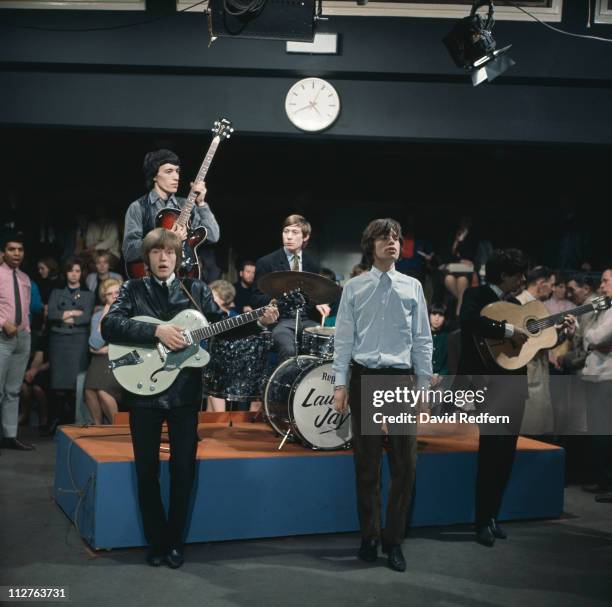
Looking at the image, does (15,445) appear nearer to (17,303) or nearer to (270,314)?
(17,303)

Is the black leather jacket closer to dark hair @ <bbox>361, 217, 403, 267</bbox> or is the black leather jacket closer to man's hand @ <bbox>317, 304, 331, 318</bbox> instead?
dark hair @ <bbox>361, 217, 403, 267</bbox>

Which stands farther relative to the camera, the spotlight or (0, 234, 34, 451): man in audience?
(0, 234, 34, 451): man in audience

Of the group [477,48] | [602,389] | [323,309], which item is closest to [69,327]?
[323,309]

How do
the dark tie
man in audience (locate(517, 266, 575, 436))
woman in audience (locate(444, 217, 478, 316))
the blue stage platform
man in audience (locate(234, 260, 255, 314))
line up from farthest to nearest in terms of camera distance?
1. woman in audience (locate(444, 217, 478, 316))
2. man in audience (locate(234, 260, 255, 314))
3. the dark tie
4. man in audience (locate(517, 266, 575, 436))
5. the blue stage platform

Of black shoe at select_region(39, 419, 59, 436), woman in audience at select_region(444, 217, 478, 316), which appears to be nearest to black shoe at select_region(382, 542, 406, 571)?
black shoe at select_region(39, 419, 59, 436)

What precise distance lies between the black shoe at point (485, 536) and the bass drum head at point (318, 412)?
2.96 ft

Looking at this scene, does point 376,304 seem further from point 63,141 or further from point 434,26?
point 63,141

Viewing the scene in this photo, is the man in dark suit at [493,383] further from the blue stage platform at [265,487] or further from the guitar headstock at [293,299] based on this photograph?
the guitar headstock at [293,299]

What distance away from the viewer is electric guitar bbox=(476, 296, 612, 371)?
15.8ft

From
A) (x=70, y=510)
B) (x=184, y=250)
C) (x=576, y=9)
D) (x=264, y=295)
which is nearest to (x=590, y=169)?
(x=576, y=9)

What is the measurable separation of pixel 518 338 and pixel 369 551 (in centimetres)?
144

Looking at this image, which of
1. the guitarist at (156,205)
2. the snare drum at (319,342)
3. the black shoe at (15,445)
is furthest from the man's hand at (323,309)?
the black shoe at (15,445)

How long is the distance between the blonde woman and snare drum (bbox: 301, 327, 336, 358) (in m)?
2.21

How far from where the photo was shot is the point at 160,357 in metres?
4.26
